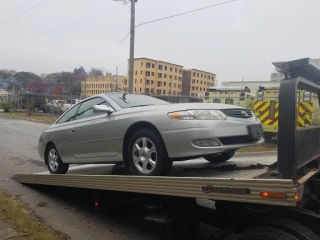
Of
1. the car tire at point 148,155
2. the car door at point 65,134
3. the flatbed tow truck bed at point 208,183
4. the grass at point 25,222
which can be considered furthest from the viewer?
the car door at point 65,134

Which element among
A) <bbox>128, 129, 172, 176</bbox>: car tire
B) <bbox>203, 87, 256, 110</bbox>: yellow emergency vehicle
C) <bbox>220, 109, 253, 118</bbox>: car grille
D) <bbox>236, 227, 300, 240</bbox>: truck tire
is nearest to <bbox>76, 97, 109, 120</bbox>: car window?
<bbox>128, 129, 172, 176</bbox>: car tire

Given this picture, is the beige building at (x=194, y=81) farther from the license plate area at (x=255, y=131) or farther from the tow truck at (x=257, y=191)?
the tow truck at (x=257, y=191)

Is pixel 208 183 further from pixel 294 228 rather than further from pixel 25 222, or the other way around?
pixel 25 222

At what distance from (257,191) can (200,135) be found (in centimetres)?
107

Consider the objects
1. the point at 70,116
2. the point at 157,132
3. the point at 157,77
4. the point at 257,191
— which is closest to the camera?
the point at 257,191

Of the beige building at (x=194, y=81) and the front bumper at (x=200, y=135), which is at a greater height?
the beige building at (x=194, y=81)

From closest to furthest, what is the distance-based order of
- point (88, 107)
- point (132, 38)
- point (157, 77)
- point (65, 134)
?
point (88, 107) < point (65, 134) < point (132, 38) < point (157, 77)

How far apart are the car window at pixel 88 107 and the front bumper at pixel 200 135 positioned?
1718 mm

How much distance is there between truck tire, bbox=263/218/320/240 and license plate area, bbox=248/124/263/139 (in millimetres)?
1241

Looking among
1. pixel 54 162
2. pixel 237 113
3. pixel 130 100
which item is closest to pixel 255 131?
pixel 237 113

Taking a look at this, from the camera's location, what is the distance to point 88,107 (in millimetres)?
5434

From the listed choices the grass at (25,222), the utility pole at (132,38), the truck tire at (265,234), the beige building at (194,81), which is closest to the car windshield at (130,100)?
the grass at (25,222)

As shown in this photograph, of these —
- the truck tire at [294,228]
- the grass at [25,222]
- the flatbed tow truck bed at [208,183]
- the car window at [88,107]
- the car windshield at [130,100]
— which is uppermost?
the car windshield at [130,100]

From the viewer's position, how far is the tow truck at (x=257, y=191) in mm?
2697
